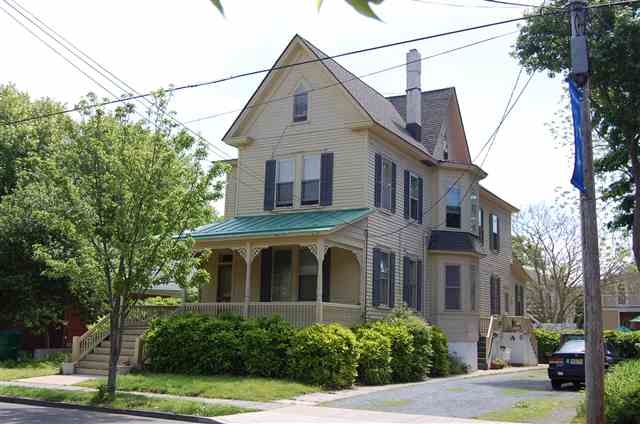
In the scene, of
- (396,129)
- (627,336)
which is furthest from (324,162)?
(627,336)

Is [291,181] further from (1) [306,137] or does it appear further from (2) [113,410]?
(2) [113,410]

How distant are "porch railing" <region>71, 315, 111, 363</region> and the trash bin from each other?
445 centimetres

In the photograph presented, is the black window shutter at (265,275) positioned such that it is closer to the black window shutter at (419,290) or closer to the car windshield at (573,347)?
the black window shutter at (419,290)

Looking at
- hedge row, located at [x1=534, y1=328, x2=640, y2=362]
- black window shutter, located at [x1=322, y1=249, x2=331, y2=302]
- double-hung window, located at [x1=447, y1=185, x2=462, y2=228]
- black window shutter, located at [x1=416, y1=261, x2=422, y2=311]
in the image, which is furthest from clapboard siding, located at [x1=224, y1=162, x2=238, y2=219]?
hedge row, located at [x1=534, y1=328, x2=640, y2=362]

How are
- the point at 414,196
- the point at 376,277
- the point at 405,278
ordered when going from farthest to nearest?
the point at 414,196
the point at 405,278
the point at 376,277

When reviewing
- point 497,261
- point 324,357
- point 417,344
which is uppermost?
point 497,261

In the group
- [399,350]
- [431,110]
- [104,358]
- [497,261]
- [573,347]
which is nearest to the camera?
[573,347]

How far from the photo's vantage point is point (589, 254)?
10797 mm

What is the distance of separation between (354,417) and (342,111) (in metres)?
13.0

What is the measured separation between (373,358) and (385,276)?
513 centimetres

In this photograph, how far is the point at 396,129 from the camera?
1018 inches

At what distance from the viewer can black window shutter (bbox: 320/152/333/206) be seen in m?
23.9

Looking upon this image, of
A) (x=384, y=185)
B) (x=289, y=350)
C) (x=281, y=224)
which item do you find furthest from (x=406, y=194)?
(x=289, y=350)

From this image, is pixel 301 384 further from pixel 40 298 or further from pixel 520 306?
pixel 520 306
